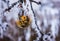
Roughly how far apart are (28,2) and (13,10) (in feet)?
0.46

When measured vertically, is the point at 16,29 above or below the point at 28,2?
below

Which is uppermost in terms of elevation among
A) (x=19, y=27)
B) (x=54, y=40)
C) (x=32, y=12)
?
(x=32, y=12)

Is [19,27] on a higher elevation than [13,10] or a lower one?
lower

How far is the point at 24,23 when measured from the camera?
46.8 inches

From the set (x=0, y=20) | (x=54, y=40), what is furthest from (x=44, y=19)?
(x=0, y=20)

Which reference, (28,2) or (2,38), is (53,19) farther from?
(2,38)

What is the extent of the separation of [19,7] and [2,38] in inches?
11.7

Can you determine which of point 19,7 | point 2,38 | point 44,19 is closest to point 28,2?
point 19,7

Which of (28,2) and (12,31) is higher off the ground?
(28,2)

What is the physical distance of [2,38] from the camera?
1.19m

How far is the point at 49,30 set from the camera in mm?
1165

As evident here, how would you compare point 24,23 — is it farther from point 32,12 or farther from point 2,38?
point 2,38

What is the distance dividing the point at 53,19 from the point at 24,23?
0.80 feet

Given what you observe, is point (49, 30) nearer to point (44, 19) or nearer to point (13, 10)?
point (44, 19)
